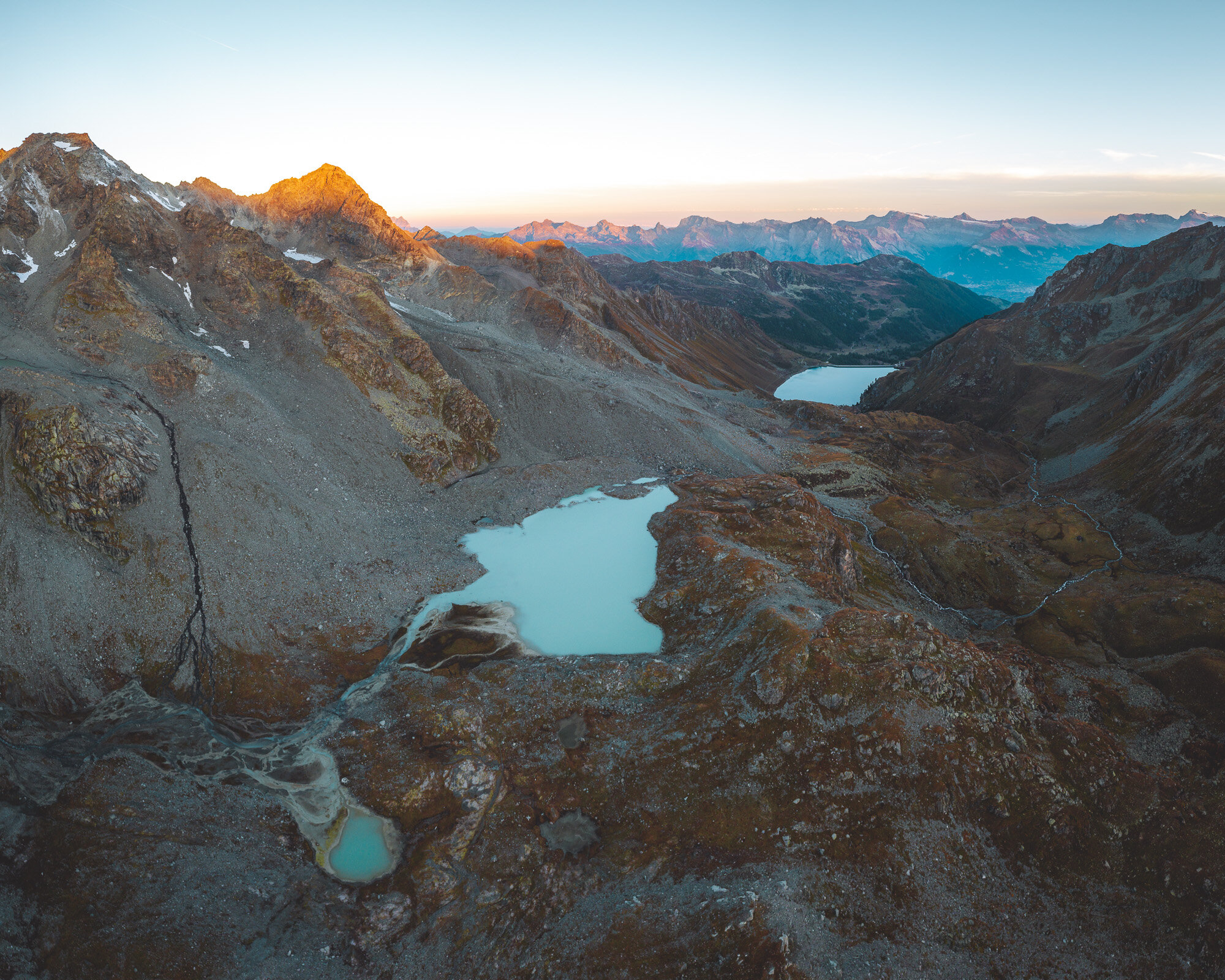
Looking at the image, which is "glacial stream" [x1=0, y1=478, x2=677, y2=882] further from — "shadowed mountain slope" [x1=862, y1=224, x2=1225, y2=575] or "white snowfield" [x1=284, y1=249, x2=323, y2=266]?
"white snowfield" [x1=284, y1=249, x2=323, y2=266]

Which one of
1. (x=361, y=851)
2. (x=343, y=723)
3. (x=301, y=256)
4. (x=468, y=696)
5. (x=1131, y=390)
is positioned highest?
(x=301, y=256)

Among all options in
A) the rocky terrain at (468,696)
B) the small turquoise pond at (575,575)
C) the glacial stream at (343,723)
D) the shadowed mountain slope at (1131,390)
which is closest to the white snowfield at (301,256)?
the rocky terrain at (468,696)

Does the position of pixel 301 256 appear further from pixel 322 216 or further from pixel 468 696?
pixel 468 696

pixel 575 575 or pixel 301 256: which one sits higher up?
pixel 301 256

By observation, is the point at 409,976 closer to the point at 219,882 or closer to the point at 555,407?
the point at 219,882

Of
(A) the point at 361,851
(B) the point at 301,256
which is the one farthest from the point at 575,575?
(B) the point at 301,256

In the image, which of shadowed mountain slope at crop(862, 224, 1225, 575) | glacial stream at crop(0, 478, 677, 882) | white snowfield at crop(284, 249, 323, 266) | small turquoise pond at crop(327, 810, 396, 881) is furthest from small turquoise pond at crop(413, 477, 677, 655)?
white snowfield at crop(284, 249, 323, 266)

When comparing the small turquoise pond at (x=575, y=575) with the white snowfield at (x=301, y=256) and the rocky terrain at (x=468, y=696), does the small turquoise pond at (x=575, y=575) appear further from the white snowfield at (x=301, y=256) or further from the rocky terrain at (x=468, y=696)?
the white snowfield at (x=301, y=256)
